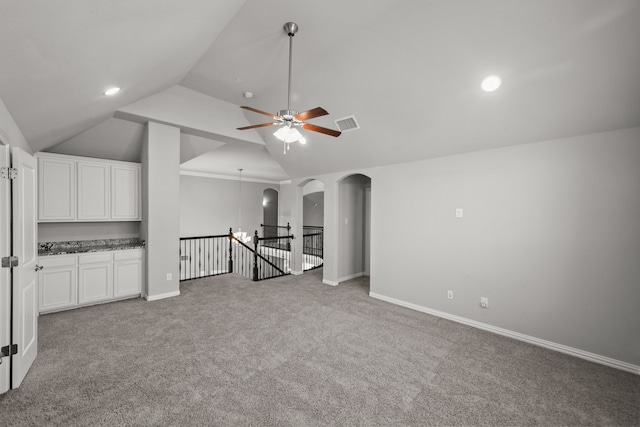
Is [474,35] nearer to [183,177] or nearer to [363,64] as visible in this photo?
[363,64]

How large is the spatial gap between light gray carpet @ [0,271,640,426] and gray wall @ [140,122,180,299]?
71 cm

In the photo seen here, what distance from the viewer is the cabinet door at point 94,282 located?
4.09 metres

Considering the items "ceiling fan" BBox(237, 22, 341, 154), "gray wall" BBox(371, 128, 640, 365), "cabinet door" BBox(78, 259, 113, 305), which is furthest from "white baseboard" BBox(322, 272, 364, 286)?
"cabinet door" BBox(78, 259, 113, 305)

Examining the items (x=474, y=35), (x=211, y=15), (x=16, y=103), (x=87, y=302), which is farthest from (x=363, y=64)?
(x=87, y=302)

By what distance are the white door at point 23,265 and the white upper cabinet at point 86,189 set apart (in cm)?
189

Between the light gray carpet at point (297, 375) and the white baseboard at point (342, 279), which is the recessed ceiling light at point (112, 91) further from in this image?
the white baseboard at point (342, 279)

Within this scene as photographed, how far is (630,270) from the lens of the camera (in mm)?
2723

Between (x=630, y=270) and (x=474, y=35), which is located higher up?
(x=474, y=35)

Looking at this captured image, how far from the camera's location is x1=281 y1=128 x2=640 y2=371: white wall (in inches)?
109

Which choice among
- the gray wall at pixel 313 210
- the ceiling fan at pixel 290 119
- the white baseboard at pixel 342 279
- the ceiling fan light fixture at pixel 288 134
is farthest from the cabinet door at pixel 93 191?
the gray wall at pixel 313 210

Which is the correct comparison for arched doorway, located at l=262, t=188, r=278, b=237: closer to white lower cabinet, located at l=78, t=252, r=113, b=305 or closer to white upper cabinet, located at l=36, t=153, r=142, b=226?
white upper cabinet, located at l=36, t=153, r=142, b=226

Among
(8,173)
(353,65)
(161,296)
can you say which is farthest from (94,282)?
(353,65)

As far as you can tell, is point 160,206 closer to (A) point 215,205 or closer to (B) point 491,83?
(B) point 491,83

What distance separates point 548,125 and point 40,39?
14.6ft
